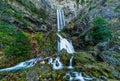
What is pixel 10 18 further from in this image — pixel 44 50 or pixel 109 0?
pixel 109 0

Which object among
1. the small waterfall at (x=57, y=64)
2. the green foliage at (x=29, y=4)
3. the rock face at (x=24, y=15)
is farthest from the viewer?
the green foliage at (x=29, y=4)

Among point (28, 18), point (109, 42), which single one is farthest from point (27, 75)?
point (28, 18)

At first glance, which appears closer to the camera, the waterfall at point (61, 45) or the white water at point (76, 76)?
the white water at point (76, 76)

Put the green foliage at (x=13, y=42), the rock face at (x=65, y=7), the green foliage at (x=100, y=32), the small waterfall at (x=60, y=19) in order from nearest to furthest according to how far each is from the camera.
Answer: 1. the green foliage at (x=13, y=42)
2. the green foliage at (x=100, y=32)
3. the small waterfall at (x=60, y=19)
4. the rock face at (x=65, y=7)

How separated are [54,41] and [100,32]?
937cm

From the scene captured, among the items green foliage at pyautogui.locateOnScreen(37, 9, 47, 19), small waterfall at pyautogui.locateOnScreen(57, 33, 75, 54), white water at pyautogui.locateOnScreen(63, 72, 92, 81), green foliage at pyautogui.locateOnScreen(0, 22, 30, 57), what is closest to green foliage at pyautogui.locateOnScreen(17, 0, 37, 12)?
green foliage at pyautogui.locateOnScreen(37, 9, 47, 19)

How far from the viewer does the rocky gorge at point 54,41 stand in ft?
84.5

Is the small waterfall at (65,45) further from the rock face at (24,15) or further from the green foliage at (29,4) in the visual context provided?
the green foliage at (29,4)

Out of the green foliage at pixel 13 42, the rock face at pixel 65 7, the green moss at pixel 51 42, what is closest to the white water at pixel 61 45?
the green moss at pixel 51 42

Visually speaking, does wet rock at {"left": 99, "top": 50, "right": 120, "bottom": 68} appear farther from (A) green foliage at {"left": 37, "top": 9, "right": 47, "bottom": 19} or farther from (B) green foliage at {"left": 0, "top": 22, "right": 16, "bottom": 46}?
(A) green foliage at {"left": 37, "top": 9, "right": 47, "bottom": 19}

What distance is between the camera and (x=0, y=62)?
107 feet

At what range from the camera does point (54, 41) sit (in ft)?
145

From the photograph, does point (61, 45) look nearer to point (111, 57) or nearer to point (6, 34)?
point (6, 34)

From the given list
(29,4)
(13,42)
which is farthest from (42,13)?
(13,42)
